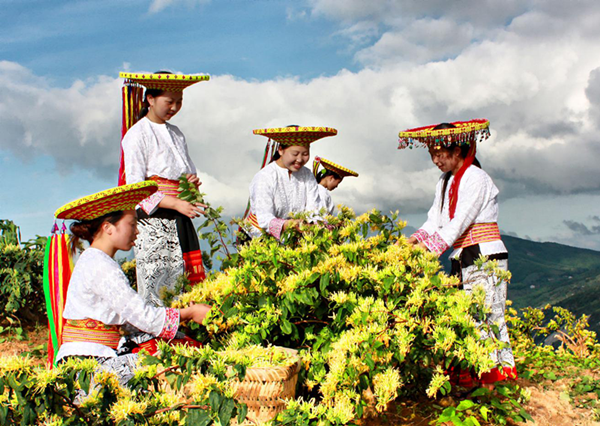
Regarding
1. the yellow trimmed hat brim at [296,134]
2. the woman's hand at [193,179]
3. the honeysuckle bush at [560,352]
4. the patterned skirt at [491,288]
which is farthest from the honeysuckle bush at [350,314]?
the honeysuckle bush at [560,352]

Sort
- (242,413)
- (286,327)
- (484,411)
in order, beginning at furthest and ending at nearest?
(484,411), (286,327), (242,413)

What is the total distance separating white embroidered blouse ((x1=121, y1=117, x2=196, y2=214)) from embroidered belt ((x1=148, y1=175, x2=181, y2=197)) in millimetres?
31

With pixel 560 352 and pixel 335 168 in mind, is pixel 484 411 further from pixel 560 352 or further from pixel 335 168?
A: pixel 335 168

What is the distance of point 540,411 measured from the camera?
174 inches

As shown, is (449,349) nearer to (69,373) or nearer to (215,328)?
(215,328)

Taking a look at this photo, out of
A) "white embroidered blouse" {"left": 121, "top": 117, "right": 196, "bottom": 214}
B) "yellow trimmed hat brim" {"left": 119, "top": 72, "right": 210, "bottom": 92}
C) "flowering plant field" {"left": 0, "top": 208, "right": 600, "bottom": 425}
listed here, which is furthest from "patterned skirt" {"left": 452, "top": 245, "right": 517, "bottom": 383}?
"yellow trimmed hat brim" {"left": 119, "top": 72, "right": 210, "bottom": 92}

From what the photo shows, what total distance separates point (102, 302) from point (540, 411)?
356 centimetres

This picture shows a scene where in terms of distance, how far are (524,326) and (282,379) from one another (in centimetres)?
484

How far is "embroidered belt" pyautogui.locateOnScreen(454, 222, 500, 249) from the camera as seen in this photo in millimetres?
4398

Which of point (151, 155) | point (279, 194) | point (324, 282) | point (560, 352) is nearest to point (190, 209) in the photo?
point (151, 155)

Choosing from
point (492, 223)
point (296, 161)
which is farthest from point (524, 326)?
point (296, 161)

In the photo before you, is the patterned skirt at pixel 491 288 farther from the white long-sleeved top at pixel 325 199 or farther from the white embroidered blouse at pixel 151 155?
the white embroidered blouse at pixel 151 155

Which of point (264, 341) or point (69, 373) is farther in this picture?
point (264, 341)

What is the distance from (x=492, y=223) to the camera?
443 centimetres
